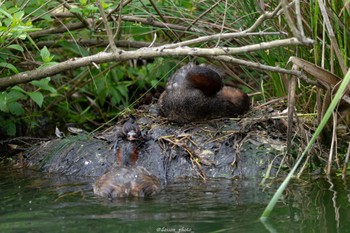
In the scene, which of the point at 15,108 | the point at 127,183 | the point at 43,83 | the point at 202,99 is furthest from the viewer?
the point at 15,108

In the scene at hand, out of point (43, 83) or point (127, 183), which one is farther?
point (43, 83)

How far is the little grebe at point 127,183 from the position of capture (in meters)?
6.63

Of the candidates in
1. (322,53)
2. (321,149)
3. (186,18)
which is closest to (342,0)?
(322,53)

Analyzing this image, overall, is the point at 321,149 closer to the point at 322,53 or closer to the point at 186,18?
the point at 322,53

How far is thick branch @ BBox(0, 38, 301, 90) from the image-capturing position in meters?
5.54

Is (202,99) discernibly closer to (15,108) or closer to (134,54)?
(134,54)

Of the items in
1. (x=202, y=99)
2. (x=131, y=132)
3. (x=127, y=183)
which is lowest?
(x=127, y=183)

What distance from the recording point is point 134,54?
244 inches

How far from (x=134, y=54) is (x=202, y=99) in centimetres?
198

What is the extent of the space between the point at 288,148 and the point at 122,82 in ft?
12.3

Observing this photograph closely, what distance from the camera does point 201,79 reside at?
809 cm

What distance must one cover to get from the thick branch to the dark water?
3.40 feet

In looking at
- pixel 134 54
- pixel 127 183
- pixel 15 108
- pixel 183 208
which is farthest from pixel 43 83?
pixel 183 208

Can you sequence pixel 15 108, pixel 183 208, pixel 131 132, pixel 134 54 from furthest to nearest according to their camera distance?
pixel 15 108 < pixel 131 132 < pixel 134 54 < pixel 183 208
